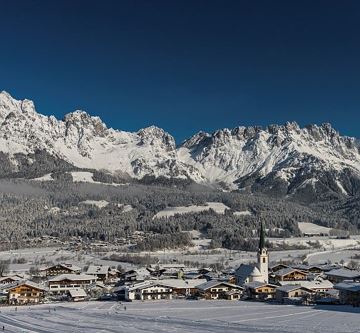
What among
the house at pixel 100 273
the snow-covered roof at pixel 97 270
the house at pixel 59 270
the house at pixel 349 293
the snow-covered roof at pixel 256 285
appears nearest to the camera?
the house at pixel 349 293

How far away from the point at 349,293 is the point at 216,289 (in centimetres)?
1516

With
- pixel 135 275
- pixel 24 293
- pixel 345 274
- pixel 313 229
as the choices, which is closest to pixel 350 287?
pixel 345 274

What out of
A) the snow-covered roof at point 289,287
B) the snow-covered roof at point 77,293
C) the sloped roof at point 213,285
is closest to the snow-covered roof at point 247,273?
the sloped roof at point 213,285

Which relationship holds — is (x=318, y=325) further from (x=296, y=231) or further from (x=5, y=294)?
(x=296, y=231)

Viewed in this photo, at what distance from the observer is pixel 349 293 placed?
196ft

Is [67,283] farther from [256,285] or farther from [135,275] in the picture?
[256,285]

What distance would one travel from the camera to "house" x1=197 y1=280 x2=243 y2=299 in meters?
68.4

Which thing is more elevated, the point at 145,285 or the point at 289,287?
the point at 145,285

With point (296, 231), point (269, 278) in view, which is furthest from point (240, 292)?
point (296, 231)

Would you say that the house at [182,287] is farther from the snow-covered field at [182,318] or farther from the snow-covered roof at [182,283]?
the snow-covered field at [182,318]

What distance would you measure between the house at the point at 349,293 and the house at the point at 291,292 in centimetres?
452

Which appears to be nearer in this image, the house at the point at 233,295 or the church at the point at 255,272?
the house at the point at 233,295

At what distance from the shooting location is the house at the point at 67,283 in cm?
7700

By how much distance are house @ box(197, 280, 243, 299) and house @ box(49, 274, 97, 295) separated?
1725 centimetres
